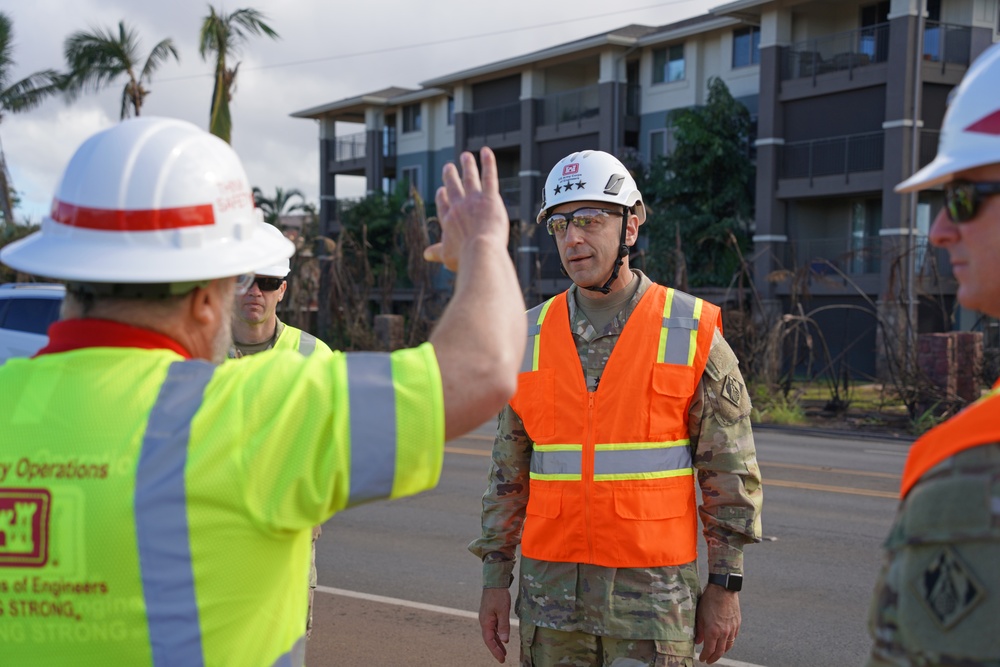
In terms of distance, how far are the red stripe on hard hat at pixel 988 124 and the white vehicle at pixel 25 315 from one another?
12416 millimetres

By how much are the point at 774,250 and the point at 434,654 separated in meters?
27.0

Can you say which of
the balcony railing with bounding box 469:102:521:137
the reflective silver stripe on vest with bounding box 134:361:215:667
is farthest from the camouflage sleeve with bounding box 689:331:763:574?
the balcony railing with bounding box 469:102:521:137

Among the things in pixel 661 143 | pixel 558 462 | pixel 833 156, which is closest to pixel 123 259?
pixel 558 462

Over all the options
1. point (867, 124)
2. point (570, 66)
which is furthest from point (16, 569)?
point (570, 66)

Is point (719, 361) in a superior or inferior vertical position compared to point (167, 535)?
superior

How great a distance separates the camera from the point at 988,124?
5.62 ft

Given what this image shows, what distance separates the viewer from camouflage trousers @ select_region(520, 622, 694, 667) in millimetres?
3443

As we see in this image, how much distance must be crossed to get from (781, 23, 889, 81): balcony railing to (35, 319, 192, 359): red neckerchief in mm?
29970

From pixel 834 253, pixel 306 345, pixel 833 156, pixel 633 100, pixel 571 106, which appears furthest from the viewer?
pixel 571 106

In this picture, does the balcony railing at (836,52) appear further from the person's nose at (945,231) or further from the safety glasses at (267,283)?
the person's nose at (945,231)

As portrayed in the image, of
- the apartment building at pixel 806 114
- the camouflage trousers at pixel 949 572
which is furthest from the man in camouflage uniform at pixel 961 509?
the apartment building at pixel 806 114

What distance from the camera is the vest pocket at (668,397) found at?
142 inches

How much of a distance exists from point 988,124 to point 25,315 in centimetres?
1302

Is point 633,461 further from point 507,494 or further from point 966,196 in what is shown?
point 966,196
